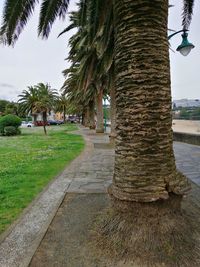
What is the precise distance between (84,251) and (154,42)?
2.61 m

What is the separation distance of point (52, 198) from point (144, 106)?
3.47 metres

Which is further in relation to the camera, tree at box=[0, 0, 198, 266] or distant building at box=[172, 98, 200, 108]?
distant building at box=[172, 98, 200, 108]

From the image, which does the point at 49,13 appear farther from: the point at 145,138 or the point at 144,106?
the point at 145,138

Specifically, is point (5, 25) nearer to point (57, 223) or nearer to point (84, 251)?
point (57, 223)

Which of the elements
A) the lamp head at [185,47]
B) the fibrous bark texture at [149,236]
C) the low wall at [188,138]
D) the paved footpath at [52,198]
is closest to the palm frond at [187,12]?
the lamp head at [185,47]

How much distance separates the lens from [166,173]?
383 centimetres

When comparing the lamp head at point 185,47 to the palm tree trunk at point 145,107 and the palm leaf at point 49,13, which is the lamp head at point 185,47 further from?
the palm tree trunk at point 145,107

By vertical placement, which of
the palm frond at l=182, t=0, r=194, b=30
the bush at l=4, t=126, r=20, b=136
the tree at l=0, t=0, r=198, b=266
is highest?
the palm frond at l=182, t=0, r=194, b=30

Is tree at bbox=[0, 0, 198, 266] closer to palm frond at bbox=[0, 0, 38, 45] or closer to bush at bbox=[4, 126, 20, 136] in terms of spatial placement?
palm frond at bbox=[0, 0, 38, 45]

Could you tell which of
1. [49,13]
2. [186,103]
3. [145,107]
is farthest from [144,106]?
[186,103]

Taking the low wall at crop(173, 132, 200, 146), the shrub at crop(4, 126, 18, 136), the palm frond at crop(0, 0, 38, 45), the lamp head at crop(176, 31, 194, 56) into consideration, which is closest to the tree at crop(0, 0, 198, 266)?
the palm frond at crop(0, 0, 38, 45)

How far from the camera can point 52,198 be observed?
21.2ft

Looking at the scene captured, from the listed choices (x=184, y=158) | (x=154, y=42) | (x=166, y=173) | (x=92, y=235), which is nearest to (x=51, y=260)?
(x=92, y=235)

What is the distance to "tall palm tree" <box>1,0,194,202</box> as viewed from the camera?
12.3 ft
